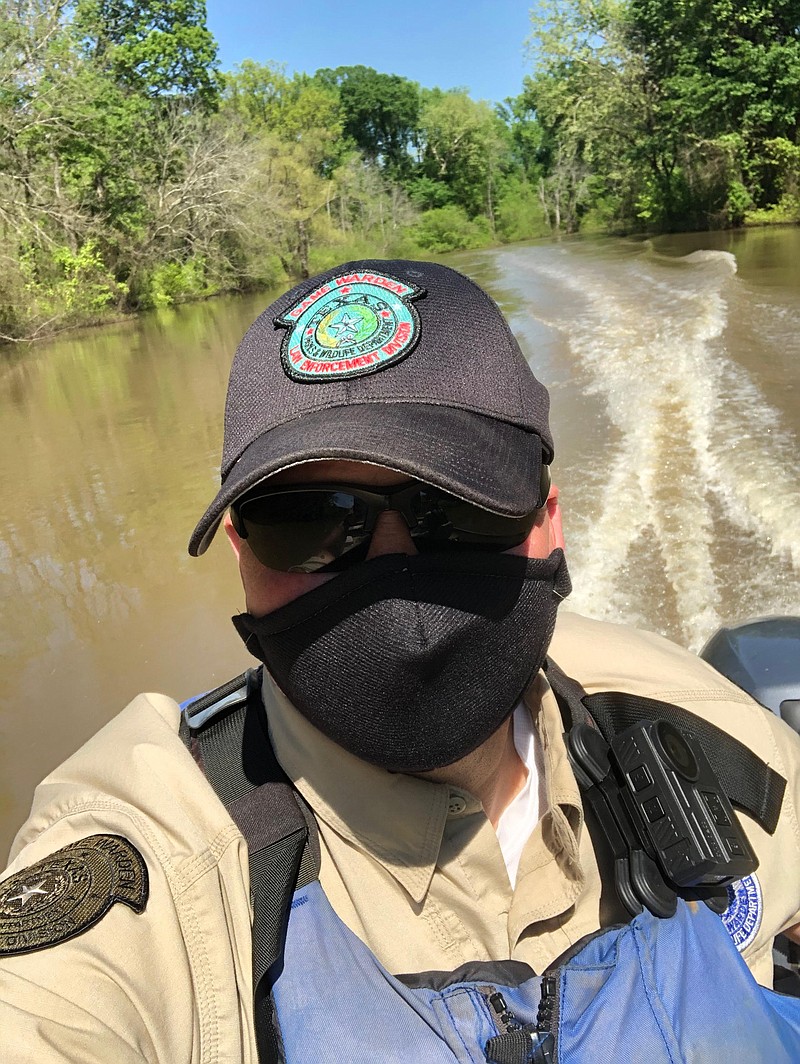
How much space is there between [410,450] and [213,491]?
601 centimetres

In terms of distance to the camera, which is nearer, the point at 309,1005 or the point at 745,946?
the point at 309,1005

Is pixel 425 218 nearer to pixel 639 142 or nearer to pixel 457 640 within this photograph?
pixel 639 142

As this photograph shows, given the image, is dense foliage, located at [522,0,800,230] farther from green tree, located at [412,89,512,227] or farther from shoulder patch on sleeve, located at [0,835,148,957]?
shoulder patch on sleeve, located at [0,835,148,957]

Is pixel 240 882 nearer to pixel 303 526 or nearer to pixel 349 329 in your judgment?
pixel 303 526

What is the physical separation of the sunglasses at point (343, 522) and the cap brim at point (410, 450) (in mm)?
55

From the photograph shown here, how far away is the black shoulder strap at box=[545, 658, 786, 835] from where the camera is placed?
1.43m

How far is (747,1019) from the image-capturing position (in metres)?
1.07

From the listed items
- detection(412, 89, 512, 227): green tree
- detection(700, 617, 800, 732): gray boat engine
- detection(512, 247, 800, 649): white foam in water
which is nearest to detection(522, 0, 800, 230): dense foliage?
detection(512, 247, 800, 649): white foam in water

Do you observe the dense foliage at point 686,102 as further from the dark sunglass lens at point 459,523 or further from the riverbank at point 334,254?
the dark sunglass lens at point 459,523

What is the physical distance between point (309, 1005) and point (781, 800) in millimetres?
978

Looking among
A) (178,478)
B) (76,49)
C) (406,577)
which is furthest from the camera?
(76,49)

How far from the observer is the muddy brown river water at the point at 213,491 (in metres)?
4.34

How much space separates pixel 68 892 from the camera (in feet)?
3.17

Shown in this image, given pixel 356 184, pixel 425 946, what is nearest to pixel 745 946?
pixel 425 946
